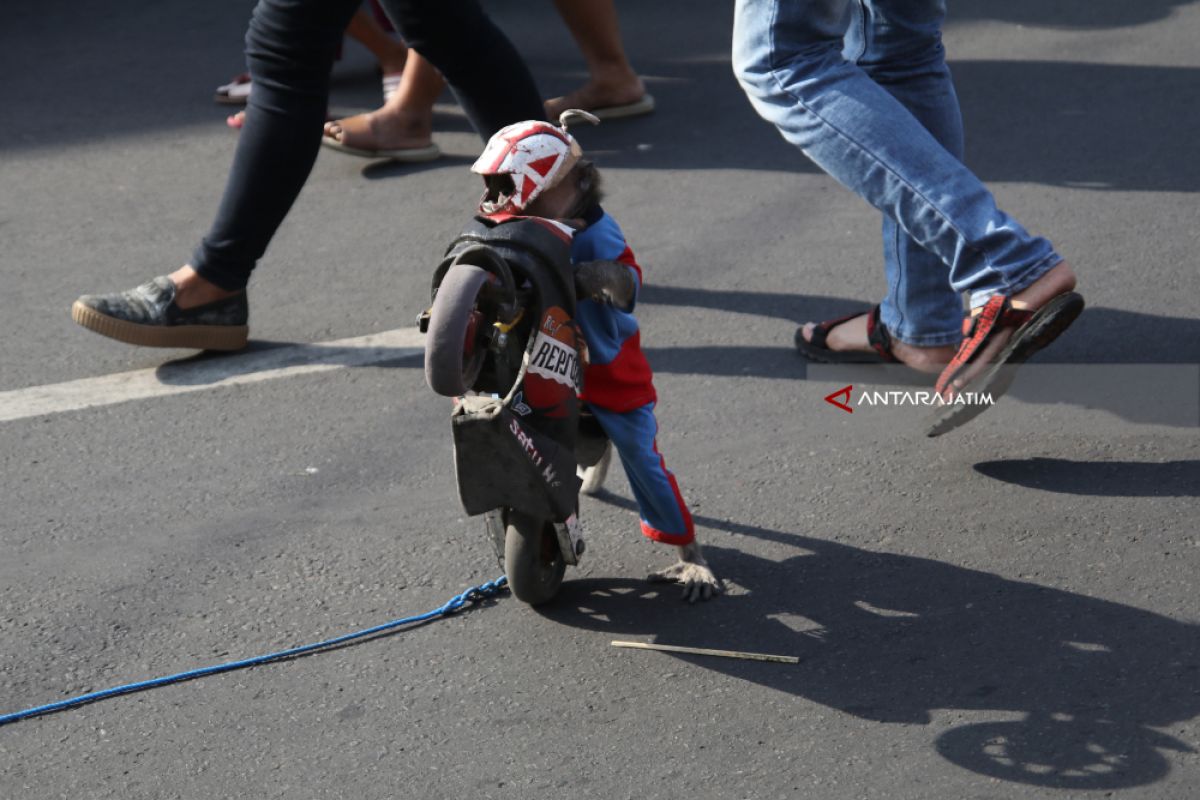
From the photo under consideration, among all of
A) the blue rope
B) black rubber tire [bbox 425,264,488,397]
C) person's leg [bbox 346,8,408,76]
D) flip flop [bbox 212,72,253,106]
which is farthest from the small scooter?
flip flop [bbox 212,72,253,106]

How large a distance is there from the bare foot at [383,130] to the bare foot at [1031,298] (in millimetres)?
2663

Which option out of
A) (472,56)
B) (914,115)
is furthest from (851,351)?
(472,56)

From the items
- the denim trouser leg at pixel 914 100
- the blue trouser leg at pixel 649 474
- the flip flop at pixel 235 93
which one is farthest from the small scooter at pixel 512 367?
the flip flop at pixel 235 93

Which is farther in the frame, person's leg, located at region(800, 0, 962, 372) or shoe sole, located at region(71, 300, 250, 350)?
shoe sole, located at region(71, 300, 250, 350)

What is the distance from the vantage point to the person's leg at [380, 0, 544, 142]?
151 inches

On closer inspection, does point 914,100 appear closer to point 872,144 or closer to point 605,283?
point 872,144

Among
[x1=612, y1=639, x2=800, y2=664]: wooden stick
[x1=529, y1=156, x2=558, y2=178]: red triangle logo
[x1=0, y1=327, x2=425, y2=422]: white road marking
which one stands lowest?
[x1=612, y1=639, x2=800, y2=664]: wooden stick

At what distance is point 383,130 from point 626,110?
3.05ft

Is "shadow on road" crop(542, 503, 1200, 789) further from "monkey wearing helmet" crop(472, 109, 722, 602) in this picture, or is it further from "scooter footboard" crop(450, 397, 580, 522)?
"scooter footboard" crop(450, 397, 580, 522)

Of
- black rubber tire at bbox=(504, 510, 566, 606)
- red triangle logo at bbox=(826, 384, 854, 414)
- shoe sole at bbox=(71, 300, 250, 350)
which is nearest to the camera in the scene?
black rubber tire at bbox=(504, 510, 566, 606)

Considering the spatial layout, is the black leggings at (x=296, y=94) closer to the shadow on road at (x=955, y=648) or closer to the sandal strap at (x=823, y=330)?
the sandal strap at (x=823, y=330)

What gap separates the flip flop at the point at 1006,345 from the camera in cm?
302

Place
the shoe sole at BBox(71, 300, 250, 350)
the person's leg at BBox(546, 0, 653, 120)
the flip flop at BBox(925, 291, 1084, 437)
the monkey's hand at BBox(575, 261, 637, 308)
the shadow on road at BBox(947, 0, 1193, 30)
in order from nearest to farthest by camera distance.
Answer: the monkey's hand at BBox(575, 261, 637, 308)
the flip flop at BBox(925, 291, 1084, 437)
the shoe sole at BBox(71, 300, 250, 350)
the person's leg at BBox(546, 0, 653, 120)
the shadow on road at BBox(947, 0, 1193, 30)

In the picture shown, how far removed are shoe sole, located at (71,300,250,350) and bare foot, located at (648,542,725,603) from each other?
1539 mm
